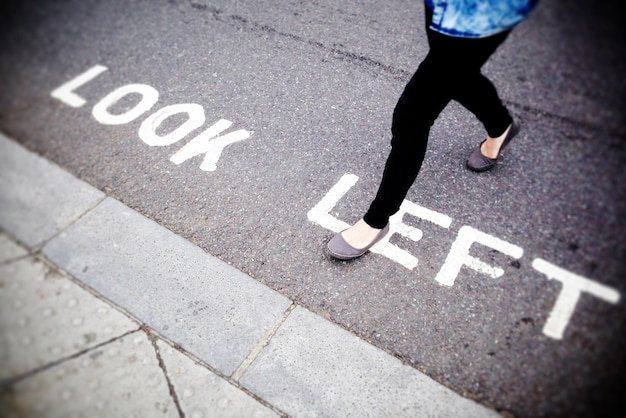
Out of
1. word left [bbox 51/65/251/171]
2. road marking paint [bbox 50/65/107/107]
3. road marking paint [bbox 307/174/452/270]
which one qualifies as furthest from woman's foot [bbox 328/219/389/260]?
road marking paint [bbox 50/65/107/107]

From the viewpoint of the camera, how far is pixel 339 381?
1.90 metres

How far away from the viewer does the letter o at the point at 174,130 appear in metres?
2.99

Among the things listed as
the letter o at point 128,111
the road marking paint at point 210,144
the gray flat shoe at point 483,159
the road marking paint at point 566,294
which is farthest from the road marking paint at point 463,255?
the letter o at point 128,111

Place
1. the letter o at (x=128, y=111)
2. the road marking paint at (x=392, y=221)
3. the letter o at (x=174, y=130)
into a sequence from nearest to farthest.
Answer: the road marking paint at (x=392, y=221) → the letter o at (x=174, y=130) → the letter o at (x=128, y=111)

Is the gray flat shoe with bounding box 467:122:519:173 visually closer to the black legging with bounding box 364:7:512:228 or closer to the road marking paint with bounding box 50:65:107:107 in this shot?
the black legging with bounding box 364:7:512:228

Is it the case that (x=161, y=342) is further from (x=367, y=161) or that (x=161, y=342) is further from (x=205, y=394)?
(x=367, y=161)

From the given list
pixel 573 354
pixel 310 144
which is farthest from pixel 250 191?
pixel 573 354

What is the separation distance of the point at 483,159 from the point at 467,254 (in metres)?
0.76

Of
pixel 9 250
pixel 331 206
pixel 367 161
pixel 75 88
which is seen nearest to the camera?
pixel 9 250

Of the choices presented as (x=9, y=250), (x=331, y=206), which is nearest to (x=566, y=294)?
(x=331, y=206)

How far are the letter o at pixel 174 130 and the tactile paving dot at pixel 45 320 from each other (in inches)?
46.6

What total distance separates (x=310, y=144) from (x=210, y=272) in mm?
1233

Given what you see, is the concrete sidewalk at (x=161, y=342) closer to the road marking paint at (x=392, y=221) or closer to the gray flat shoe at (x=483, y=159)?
the road marking paint at (x=392, y=221)

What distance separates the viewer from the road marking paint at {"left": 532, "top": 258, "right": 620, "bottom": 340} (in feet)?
6.64
